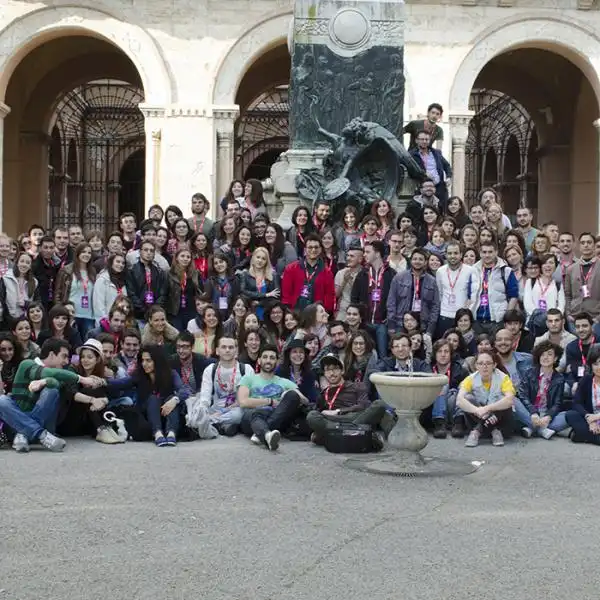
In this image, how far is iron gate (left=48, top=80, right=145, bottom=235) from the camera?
107 ft

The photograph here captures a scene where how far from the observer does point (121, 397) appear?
877 centimetres

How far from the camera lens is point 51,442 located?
8.01 m

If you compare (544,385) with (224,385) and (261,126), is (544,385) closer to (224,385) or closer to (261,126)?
(224,385)

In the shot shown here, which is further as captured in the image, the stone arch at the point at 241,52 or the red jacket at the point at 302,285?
the stone arch at the point at 241,52

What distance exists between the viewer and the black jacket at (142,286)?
10.5 m

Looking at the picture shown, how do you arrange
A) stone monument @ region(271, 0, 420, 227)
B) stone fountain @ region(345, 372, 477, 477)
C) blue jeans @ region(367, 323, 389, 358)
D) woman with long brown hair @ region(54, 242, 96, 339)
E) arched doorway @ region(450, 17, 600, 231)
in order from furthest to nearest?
arched doorway @ region(450, 17, 600, 231), stone monument @ region(271, 0, 420, 227), woman with long brown hair @ region(54, 242, 96, 339), blue jeans @ region(367, 323, 389, 358), stone fountain @ region(345, 372, 477, 477)

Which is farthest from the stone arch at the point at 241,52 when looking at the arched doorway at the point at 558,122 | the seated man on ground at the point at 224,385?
the seated man on ground at the point at 224,385

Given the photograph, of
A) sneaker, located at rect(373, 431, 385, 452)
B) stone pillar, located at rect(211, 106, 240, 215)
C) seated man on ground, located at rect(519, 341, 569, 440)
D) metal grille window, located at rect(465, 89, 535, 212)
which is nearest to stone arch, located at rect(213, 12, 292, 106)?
stone pillar, located at rect(211, 106, 240, 215)

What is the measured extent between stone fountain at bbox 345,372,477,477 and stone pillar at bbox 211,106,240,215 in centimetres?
1424

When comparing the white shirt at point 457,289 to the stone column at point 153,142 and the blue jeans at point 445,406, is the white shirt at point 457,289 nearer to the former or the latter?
the blue jeans at point 445,406

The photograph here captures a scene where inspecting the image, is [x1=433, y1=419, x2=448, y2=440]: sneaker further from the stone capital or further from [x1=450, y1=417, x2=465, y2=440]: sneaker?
the stone capital

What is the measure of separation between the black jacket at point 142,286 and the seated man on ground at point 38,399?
200 cm

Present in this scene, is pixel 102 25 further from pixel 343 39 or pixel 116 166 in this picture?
pixel 116 166

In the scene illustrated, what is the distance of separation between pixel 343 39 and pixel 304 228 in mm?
2984
